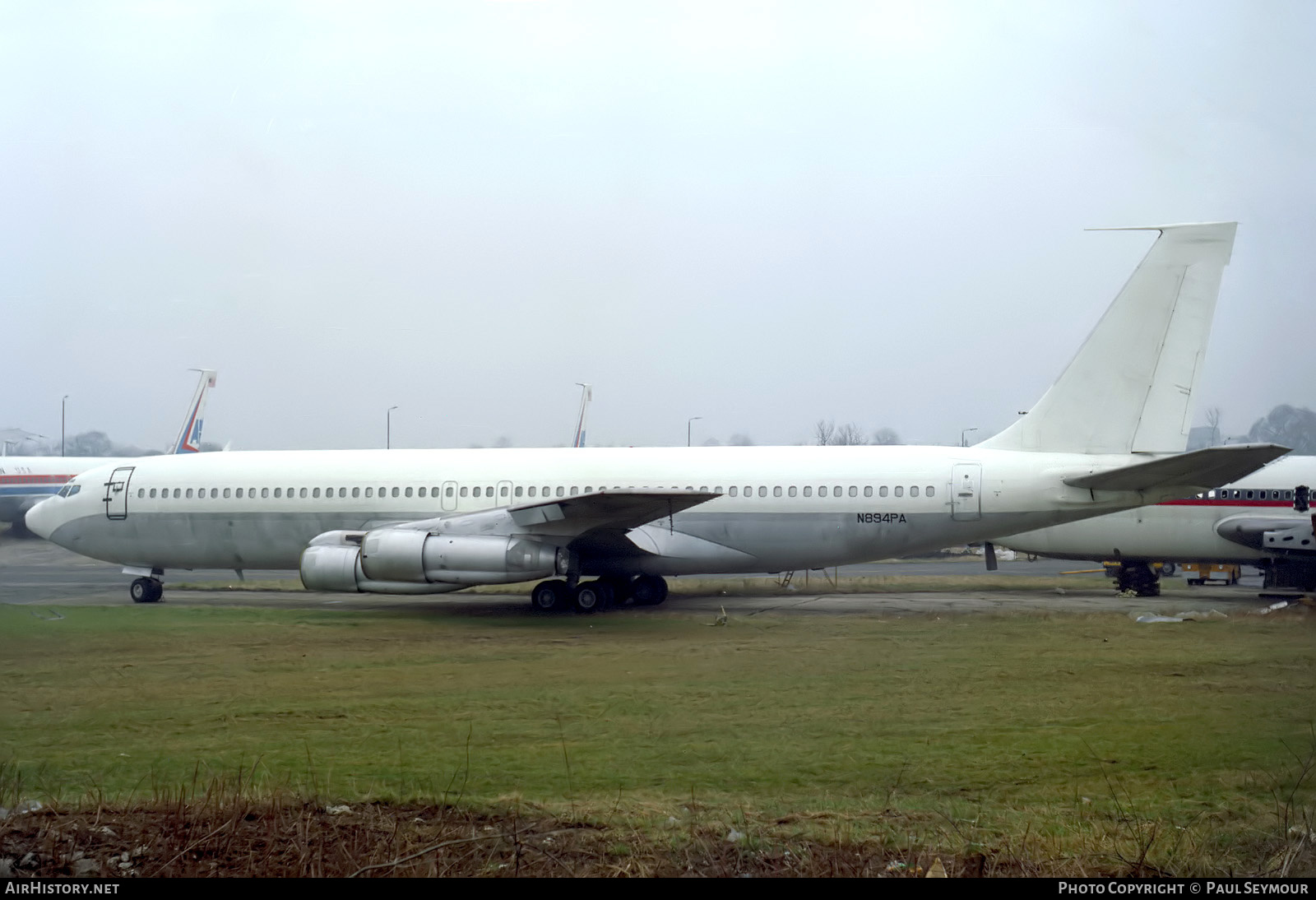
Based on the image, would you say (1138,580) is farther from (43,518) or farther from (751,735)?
(43,518)

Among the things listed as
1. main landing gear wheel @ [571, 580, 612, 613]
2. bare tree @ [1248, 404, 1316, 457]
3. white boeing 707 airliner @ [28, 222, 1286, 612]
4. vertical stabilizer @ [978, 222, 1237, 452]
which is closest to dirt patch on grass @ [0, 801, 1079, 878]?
bare tree @ [1248, 404, 1316, 457]

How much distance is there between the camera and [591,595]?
15820 millimetres

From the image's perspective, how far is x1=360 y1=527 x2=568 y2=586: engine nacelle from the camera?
1429 centimetres

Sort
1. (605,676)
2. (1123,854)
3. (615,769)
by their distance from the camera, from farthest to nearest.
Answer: (605,676)
(615,769)
(1123,854)

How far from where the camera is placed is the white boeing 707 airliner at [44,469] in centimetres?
798

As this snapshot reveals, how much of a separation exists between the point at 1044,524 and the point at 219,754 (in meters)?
12.3

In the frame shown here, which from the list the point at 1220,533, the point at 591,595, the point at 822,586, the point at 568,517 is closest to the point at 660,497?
the point at 568,517

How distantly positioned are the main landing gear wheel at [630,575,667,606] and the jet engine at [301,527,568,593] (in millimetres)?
2533

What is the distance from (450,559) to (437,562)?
187mm

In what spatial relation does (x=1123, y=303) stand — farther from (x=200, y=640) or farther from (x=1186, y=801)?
(x=200, y=640)

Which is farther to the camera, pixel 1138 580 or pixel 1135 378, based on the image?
pixel 1138 580

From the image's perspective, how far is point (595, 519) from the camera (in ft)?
49.1

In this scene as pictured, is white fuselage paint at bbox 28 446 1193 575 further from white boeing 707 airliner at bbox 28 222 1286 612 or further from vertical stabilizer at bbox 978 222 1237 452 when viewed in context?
vertical stabilizer at bbox 978 222 1237 452
